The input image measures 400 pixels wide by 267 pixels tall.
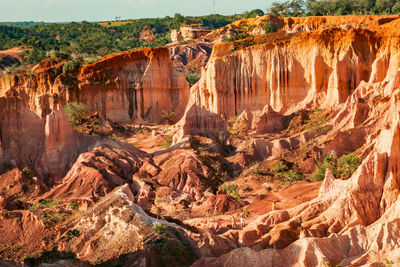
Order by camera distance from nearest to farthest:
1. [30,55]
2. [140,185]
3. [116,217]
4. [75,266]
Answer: [75,266] → [116,217] → [140,185] → [30,55]

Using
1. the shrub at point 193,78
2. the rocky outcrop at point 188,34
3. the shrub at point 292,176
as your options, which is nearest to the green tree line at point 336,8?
the shrub at point 193,78

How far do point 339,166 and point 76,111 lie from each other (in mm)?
26128

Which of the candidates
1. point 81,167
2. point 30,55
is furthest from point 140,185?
point 30,55

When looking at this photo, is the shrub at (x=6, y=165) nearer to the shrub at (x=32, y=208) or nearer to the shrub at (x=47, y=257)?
the shrub at (x=32, y=208)

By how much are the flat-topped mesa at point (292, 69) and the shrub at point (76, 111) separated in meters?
8.97

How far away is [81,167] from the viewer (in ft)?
135

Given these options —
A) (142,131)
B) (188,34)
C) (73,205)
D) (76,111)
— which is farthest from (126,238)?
(188,34)

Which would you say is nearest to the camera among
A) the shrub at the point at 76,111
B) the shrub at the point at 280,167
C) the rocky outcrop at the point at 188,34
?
the shrub at the point at 280,167

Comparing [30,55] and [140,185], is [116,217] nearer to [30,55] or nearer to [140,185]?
[140,185]

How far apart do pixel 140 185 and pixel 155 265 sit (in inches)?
594

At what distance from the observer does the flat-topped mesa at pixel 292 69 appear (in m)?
50.3

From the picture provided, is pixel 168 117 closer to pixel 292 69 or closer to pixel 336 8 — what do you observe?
pixel 292 69

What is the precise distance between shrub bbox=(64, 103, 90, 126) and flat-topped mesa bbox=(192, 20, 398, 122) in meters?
8.97

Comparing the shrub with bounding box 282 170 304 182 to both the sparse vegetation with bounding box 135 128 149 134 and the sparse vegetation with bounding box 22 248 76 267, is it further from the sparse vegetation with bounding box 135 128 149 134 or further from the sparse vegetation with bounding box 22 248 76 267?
the sparse vegetation with bounding box 135 128 149 134
